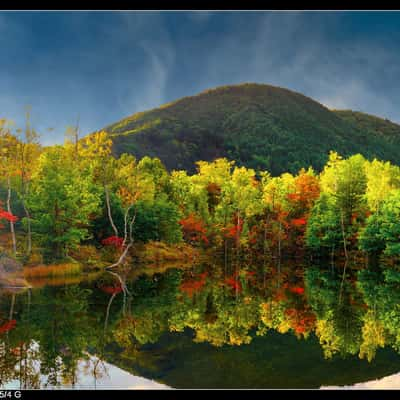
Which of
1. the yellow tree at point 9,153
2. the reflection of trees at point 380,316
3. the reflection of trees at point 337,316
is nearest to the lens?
Result: the reflection of trees at point 337,316

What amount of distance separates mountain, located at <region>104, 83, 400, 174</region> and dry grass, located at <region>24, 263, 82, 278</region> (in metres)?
91.3

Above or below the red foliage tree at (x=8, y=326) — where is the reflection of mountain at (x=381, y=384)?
below

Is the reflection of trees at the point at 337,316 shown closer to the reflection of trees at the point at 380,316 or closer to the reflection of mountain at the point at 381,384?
the reflection of trees at the point at 380,316

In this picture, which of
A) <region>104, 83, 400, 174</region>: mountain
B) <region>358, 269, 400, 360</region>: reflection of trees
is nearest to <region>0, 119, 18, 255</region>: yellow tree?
<region>358, 269, 400, 360</region>: reflection of trees

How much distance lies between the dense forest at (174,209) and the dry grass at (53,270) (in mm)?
512

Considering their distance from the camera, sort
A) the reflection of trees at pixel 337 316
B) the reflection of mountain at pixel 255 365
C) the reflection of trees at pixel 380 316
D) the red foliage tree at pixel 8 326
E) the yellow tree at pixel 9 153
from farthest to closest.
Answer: the yellow tree at pixel 9 153 < the red foliage tree at pixel 8 326 < the reflection of trees at pixel 380 316 < the reflection of trees at pixel 337 316 < the reflection of mountain at pixel 255 365

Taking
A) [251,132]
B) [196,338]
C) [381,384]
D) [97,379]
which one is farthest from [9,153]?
[251,132]

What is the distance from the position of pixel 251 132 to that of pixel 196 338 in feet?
462

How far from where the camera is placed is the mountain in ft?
436

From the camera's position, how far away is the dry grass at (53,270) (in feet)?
91.7

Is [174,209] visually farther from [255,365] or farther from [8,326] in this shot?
[255,365]

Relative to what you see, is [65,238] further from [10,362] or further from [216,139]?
[216,139]

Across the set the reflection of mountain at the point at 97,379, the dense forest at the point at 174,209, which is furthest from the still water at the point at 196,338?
the dense forest at the point at 174,209

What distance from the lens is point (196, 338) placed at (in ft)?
44.0
